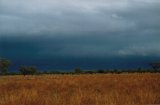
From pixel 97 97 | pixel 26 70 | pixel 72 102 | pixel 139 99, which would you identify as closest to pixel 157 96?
pixel 139 99

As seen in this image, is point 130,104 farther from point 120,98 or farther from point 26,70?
point 26,70

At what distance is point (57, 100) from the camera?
14523mm

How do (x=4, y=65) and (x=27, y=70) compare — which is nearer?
(x=27, y=70)

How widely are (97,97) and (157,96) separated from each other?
7.26 ft

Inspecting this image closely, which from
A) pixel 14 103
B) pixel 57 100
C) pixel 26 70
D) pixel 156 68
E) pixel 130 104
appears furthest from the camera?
pixel 26 70

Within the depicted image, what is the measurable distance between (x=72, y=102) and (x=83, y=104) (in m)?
0.38

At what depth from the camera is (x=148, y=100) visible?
565 inches

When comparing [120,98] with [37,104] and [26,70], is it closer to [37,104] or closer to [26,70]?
[37,104]

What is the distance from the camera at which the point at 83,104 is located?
541 inches

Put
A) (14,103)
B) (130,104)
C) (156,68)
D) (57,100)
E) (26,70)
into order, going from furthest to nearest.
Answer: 1. (26,70)
2. (156,68)
3. (57,100)
4. (14,103)
5. (130,104)

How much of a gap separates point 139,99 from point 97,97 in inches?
59.3

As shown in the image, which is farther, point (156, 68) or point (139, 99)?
point (156, 68)

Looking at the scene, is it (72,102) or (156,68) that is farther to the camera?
(156,68)

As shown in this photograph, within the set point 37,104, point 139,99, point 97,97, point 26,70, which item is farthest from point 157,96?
point 26,70
